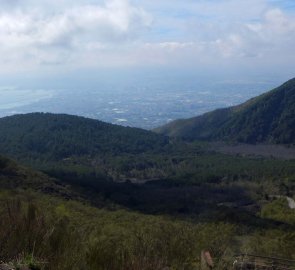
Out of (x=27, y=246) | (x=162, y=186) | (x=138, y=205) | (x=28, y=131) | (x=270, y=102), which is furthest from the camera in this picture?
(x=270, y=102)

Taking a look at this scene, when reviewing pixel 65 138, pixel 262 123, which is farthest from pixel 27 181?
pixel 262 123

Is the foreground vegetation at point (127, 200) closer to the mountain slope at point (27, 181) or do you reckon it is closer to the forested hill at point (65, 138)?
the mountain slope at point (27, 181)

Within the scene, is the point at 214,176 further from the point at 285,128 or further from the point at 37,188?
the point at 285,128

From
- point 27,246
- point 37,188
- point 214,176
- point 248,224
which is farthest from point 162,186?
point 27,246

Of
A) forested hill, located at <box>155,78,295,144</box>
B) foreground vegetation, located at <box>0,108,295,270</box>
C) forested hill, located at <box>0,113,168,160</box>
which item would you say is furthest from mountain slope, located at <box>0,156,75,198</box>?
forested hill, located at <box>155,78,295,144</box>

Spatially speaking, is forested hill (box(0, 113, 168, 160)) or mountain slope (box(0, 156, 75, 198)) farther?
forested hill (box(0, 113, 168, 160))

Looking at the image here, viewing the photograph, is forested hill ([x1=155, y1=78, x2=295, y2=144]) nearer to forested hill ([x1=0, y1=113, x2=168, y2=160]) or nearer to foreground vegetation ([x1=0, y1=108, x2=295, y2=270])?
foreground vegetation ([x1=0, y1=108, x2=295, y2=270])

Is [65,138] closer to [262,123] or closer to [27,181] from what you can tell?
[27,181]
